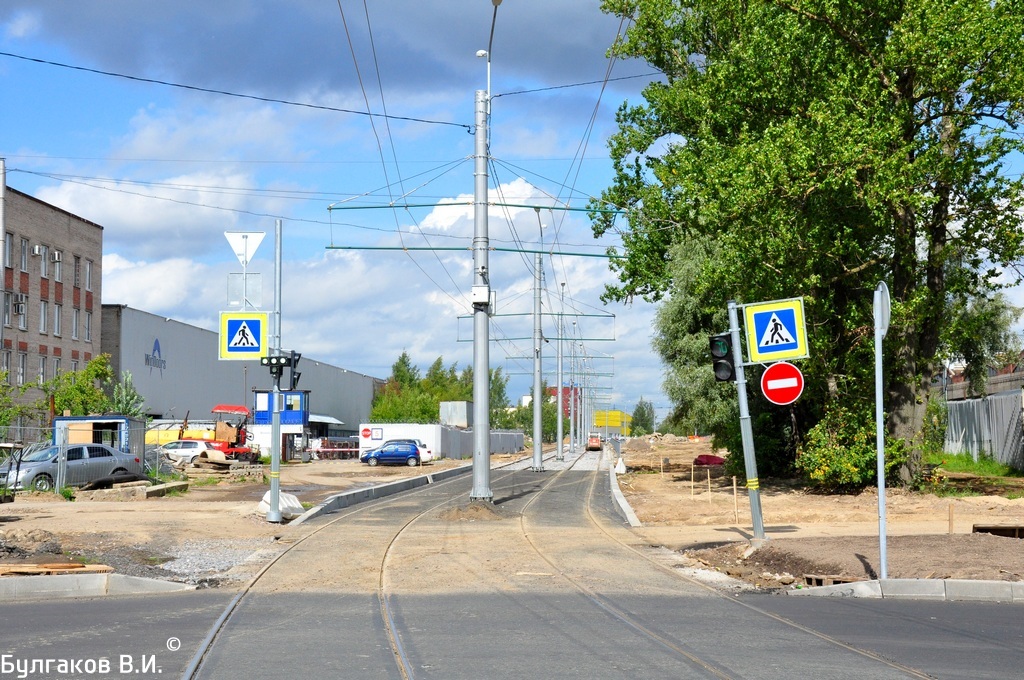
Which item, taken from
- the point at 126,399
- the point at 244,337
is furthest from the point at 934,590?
the point at 126,399

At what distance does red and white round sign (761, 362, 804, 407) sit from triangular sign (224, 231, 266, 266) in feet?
35.6

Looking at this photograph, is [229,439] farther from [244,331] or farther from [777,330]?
[777,330]

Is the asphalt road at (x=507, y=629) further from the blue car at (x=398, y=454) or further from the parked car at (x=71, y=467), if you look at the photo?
the blue car at (x=398, y=454)

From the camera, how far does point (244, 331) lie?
21922 mm

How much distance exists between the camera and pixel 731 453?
38094 millimetres

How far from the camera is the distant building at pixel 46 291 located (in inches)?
2255

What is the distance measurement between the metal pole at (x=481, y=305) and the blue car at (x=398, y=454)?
34473 mm

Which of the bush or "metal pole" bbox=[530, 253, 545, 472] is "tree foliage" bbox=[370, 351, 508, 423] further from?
the bush

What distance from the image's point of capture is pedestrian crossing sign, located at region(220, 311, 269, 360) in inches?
861

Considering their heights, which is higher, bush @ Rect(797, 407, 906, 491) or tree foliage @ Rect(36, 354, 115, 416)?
tree foliage @ Rect(36, 354, 115, 416)

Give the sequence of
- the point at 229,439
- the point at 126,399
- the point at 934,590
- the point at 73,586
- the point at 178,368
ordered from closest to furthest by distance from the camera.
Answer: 1. the point at 934,590
2. the point at 73,586
3. the point at 126,399
4. the point at 229,439
5. the point at 178,368

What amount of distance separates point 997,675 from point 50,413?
55.2 meters

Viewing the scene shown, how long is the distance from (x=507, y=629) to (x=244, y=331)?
44.0 feet

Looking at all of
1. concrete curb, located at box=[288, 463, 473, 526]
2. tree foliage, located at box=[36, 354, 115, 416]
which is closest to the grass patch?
concrete curb, located at box=[288, 463, 473, 526]
